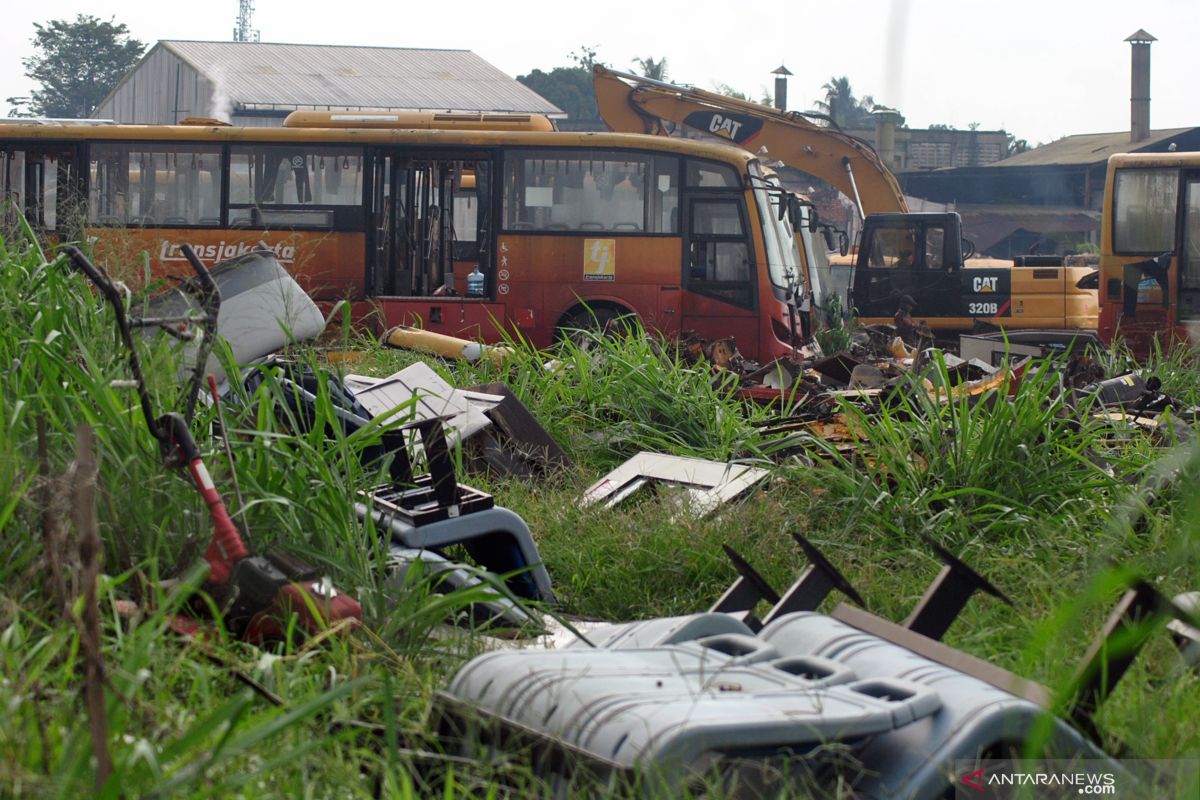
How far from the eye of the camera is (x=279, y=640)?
380 cm

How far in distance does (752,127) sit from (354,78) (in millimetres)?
32682

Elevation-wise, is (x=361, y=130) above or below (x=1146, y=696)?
above

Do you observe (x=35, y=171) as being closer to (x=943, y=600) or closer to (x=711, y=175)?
(x=711, y=175)

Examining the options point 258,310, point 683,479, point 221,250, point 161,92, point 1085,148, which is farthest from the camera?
point 161,92

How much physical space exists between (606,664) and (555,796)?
39cm

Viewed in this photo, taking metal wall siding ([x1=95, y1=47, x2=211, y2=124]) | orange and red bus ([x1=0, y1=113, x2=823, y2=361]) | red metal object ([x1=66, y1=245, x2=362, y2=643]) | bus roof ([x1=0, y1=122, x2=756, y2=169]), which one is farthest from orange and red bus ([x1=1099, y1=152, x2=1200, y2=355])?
metal wall siding ([x1=95, y1=47, x2=211, y2=124])

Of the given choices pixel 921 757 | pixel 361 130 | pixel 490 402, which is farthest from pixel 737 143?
pixel 921 757

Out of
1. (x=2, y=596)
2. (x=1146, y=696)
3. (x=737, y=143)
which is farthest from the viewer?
(x=737, y=143)

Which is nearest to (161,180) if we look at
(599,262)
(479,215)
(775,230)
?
(479,215)

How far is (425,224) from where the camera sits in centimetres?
1535

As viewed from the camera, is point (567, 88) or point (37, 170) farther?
point (567, 88)

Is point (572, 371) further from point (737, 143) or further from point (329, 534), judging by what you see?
point (737, 143)

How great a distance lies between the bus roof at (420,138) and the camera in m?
15.2

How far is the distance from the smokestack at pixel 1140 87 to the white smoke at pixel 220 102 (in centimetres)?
3132
